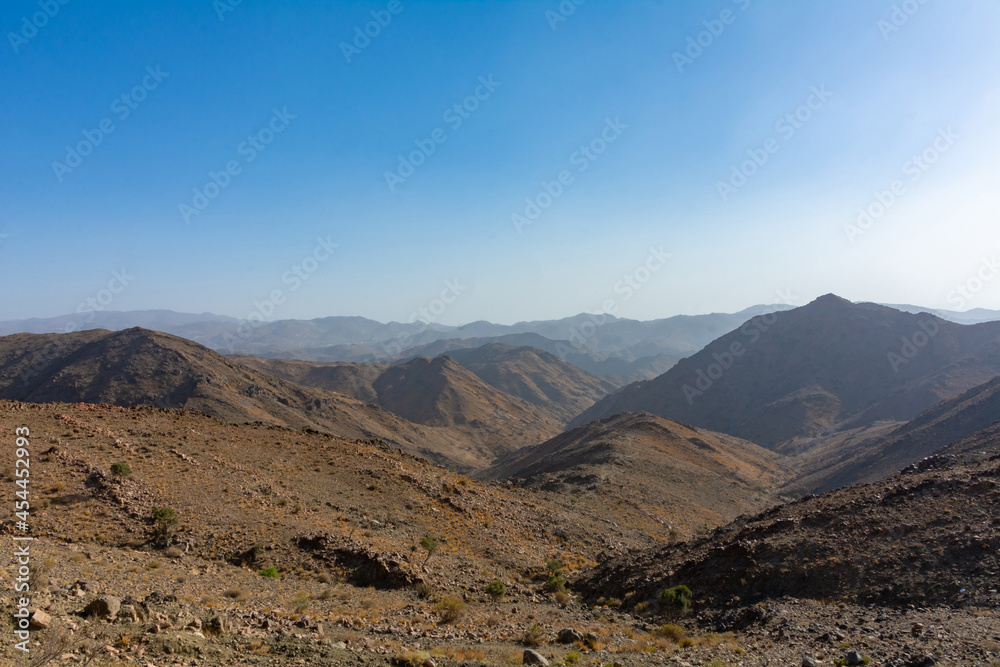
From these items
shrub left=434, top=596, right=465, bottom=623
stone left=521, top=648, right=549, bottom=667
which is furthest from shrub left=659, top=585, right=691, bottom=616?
stone left=521, top=648, right=549, bottom=667

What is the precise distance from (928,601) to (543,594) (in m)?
9.31

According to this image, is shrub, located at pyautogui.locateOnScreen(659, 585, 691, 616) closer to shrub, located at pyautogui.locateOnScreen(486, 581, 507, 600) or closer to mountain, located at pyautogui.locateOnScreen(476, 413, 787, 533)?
shrub, located at pyautogui.locateOnScreen(486, 581, 507, 600)

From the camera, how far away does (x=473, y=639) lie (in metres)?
9.89

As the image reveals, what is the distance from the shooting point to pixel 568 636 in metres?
10.3

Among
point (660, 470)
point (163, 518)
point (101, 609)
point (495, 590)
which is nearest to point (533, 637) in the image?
point (495, 590)

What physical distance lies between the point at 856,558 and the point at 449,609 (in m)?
10.3

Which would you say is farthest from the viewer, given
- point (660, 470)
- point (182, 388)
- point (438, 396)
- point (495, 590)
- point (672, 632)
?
point (438, 396)

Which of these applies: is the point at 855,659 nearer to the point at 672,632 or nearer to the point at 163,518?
the point at 672,632

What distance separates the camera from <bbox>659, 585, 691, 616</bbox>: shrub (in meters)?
12.6

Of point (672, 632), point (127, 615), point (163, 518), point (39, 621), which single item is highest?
point (39, 621)

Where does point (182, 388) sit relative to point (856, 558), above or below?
below

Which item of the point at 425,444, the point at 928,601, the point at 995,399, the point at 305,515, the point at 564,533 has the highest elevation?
the point at 995,399

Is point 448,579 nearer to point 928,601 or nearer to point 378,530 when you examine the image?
point 378,530

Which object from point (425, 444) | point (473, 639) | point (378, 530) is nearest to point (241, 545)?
point (378, 530)
